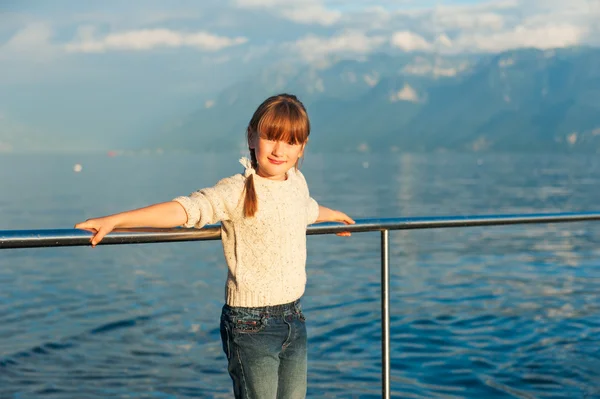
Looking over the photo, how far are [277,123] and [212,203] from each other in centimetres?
32

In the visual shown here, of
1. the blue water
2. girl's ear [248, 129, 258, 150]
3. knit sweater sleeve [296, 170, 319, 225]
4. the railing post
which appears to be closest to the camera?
girl's ear [248, 129, 258, 150]

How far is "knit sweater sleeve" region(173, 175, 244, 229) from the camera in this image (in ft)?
8.41

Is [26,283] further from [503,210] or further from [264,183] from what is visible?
[503,210]

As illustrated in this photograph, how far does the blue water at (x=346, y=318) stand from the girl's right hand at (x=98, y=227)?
5.80m

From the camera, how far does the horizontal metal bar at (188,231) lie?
234 centimetres

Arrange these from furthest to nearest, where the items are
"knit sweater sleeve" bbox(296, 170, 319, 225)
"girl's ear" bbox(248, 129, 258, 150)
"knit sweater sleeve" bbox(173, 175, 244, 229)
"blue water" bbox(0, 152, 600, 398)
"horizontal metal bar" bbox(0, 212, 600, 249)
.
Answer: "blue water" bbox(0, 152, 600, 398), "knit sweater sleeve" bbox(296, 170, 319, 225), "girl's ear" bbox(248, 129, 258, 150), "knit sweater sleeve" bbox(173, 175, 244, 229), "horizontal metal bar" bbox(0, 212, 600, 249)

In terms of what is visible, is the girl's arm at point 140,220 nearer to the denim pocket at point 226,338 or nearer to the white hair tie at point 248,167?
the white hair tie at point 248,167

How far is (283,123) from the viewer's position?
8.63 ft

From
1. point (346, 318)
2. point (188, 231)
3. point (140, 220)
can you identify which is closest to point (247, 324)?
point (188, 231)

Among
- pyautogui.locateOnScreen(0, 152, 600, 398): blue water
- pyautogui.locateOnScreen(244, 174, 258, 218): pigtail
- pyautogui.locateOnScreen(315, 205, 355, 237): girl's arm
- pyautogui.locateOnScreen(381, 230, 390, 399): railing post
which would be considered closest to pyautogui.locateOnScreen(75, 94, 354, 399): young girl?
pyautogui.locateOnScreen(244, 174, 258, 218): pigtail

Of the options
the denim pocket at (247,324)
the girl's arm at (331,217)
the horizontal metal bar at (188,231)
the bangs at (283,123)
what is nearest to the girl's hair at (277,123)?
the bangs at (283,123)

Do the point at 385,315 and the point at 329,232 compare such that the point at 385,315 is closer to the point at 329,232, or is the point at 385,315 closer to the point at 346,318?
the point at 329,232

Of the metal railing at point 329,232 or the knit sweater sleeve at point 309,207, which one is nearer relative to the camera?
the metal railing at point 329,232

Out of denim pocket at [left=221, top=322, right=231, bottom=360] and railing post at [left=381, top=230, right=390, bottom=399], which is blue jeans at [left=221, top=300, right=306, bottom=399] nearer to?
denim pocket at [left=221, top=322, right=231, bottom=360]
